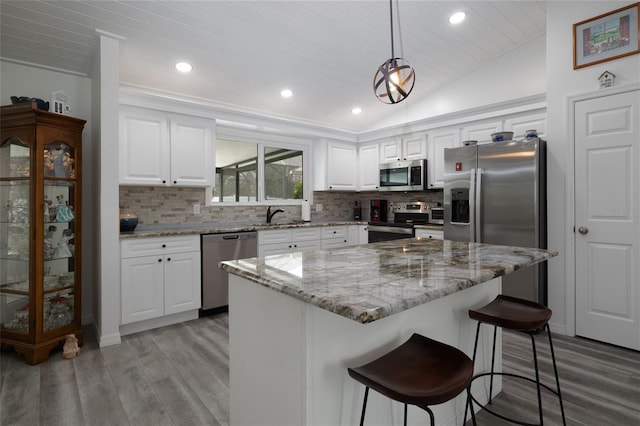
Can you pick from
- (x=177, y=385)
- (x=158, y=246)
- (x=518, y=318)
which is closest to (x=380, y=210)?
(x=158, y=246)

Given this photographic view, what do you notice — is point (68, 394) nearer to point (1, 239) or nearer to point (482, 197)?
point (1, 239)

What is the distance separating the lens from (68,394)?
6.98 feet

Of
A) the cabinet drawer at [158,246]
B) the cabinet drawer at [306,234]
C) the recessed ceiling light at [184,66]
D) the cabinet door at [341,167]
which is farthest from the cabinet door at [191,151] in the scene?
the cabinet door at [341,167]

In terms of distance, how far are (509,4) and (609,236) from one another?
7.69ft

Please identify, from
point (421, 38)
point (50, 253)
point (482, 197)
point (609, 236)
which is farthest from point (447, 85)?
point (50, 253)

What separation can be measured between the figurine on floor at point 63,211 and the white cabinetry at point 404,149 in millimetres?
3866

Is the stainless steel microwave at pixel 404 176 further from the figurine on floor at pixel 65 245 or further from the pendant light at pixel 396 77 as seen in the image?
the figurine on floor at pixel 65 245

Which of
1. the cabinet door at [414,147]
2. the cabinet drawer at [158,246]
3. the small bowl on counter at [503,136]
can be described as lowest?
the cabinet drawer at [158,246]

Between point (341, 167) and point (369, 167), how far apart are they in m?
0.44

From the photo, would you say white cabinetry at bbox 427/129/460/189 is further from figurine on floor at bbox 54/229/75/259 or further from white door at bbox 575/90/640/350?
figurine on floor at bbox 54/229/75/259

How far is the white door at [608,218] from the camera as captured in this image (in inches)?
108

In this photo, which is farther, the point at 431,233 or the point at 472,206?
the point at 431,233

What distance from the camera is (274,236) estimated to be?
4066mm

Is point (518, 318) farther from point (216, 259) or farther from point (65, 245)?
point (65, 245)
